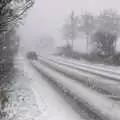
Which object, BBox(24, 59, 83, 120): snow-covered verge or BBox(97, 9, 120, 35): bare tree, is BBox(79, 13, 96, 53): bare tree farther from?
BBox(24, 59, 83, 120): snow-covered verge

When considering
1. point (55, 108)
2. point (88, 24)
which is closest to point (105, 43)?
point (88, 24)

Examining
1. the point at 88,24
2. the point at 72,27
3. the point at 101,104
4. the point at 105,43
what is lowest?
the point at 105,43

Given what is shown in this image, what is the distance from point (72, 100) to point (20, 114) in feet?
10.1

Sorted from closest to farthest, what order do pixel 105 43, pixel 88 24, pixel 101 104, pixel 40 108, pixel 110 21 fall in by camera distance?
1. pixel 101 104
2. pixel 40 108
3. pixel 105 43
4. pixel 110 21
5. pixel 88 24

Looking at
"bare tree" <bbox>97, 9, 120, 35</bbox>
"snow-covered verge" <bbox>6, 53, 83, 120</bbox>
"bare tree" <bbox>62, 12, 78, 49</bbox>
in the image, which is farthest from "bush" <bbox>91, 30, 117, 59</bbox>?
"bare tree" <bbox>62, 12, 78, 49</bbox>

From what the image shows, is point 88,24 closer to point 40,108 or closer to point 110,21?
point 110,21

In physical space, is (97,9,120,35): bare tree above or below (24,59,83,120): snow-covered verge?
above

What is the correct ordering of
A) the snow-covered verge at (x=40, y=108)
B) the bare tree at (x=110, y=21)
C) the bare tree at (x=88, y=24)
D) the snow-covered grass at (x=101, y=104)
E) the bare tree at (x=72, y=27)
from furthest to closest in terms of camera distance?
the bare tree at (x=72, y=27) → the bare tree at (x=88, y=24) → the bare tree at (x=110, y=21) → the snow-covered verge at (x=40, y=108) → the snow-covered grass at (x=101, y=104)

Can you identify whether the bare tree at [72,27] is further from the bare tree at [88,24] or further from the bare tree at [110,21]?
the bare tree at [110,21]

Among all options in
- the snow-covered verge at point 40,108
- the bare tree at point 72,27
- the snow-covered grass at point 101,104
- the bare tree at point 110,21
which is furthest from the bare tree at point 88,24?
the snow-covered grass at point 101,104

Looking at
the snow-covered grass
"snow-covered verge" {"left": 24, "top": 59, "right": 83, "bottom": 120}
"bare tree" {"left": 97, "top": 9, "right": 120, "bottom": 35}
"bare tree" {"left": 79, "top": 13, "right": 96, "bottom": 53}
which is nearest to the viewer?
the snow-covered grass

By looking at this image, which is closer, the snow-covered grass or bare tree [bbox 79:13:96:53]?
the snow-covered grass

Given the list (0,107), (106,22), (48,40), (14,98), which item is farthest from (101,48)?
(48,40)

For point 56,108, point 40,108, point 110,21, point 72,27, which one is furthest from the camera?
point 72,27
